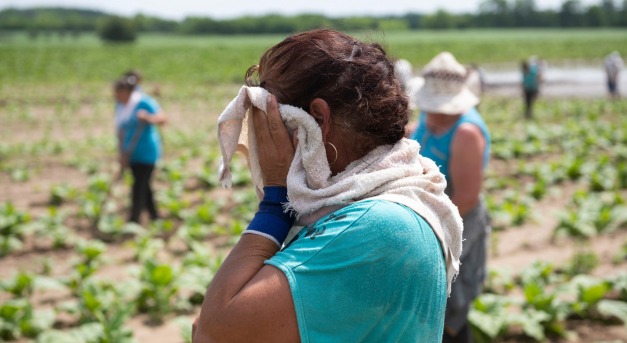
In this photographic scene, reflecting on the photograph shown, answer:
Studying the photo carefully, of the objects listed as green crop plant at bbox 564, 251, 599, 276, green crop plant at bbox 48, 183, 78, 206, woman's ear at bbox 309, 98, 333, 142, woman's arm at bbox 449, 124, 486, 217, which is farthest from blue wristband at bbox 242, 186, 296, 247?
green crop plant at bbox 48, 183, 78, 206

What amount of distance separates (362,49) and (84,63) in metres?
47.3

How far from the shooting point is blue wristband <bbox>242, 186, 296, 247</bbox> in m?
1.57

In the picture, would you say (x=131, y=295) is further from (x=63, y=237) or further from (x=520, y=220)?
Result: (x=520, y=220)

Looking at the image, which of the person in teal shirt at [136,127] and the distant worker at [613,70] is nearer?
the person in teal shirt at [136,127]

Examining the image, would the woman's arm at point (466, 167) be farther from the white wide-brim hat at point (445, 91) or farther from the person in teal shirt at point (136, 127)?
the person in teal shirt at point (136, 127)

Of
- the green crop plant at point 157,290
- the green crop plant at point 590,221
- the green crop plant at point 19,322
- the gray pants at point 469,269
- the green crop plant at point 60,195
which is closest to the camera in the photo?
the gray pants at point 469,269

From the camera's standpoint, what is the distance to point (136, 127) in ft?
25.7

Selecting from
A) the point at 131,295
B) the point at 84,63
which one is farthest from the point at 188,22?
the point at 131,295

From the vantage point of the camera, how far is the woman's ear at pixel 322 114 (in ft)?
5.08

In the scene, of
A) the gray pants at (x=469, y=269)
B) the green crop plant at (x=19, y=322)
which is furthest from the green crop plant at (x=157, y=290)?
the gray pants at (x=469, y=269)

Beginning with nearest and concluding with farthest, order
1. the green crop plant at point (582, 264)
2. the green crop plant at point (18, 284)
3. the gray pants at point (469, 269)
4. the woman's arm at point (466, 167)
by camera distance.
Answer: the woman's arm at point (466, 167)
the gray pants at point (469, 269)
the green crop plant at point (18, 284)
the green crop plant at point (582, 264)

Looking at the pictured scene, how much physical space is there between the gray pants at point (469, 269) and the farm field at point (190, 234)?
55.2 inches

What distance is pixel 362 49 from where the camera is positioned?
1605mm

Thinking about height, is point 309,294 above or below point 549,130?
above
